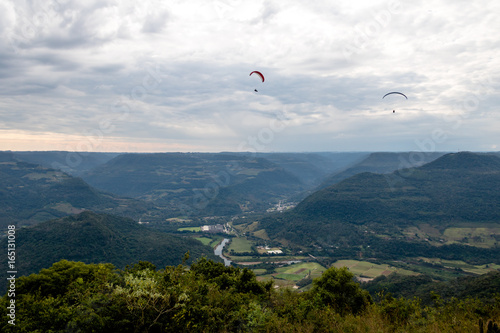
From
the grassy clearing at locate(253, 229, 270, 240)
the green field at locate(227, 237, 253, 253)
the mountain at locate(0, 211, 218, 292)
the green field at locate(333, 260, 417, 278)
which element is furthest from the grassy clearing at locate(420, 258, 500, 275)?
the mountain at locate(0, 211, 218, 292)

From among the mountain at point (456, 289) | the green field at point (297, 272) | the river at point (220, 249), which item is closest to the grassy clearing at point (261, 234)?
the river at point (220, 249)

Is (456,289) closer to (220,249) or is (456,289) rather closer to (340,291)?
(340,291)

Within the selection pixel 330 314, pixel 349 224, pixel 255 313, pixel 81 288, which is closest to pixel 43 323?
pixel 81 288

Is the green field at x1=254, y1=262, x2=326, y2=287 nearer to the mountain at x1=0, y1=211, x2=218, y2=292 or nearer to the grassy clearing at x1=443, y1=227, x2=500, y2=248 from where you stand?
the mountain at x1=0, y1=211, x2=218, y2=292

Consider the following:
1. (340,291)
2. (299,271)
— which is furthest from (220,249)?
(340,291)

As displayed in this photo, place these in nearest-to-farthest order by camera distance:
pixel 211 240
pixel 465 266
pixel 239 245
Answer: pixel 465 266 → pixel 239 245 → pixel 211 240

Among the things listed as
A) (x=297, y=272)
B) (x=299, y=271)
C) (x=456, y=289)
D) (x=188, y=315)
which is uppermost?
(x=188, y=315)
